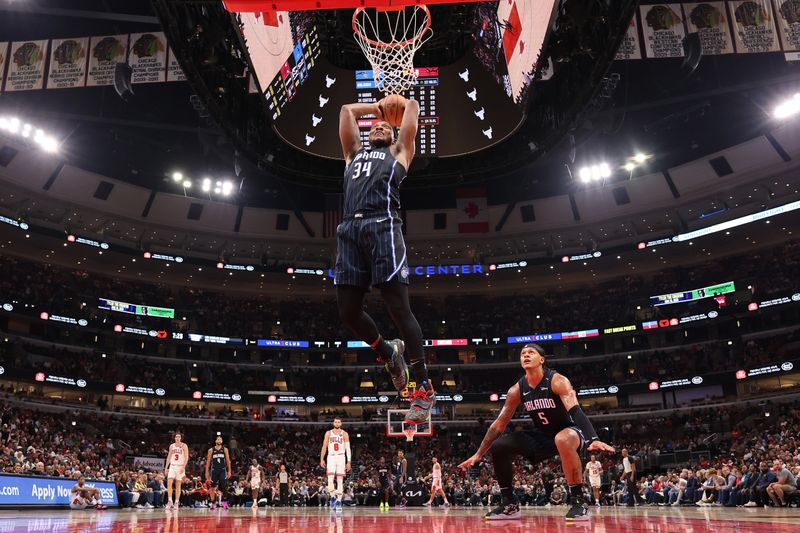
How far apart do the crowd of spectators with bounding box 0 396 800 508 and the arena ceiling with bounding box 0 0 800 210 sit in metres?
12.7

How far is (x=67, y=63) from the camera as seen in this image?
17781 mm

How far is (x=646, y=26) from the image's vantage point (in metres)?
17.9

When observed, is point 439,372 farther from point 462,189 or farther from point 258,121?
point 258,121

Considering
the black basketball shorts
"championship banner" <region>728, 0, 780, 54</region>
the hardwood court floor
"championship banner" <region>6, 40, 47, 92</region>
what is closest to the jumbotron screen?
"championship banner" <region>728, 0, 780, 54</region>

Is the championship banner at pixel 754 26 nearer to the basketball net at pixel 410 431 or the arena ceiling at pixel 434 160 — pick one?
the arena ceiling at pixel 434 160

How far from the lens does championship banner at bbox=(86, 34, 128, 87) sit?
17.8 m

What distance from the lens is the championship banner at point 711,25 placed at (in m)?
17.1

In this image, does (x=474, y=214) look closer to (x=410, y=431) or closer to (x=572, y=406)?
(x=410, y=431)

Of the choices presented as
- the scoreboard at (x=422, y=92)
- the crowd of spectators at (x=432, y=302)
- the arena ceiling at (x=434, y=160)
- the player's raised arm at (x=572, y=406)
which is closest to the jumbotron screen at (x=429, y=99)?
the scoreboard at (x=422, y=92)

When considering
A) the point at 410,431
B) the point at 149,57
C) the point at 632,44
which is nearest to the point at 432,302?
the point at 410,431

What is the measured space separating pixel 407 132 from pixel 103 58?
1610cm

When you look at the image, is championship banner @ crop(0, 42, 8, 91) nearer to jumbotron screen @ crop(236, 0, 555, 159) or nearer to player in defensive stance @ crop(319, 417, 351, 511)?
jumbotron screen @ crop(236, 0, 555, 159)

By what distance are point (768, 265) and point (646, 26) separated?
966 inches

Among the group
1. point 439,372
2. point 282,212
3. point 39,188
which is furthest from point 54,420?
point 439,372
